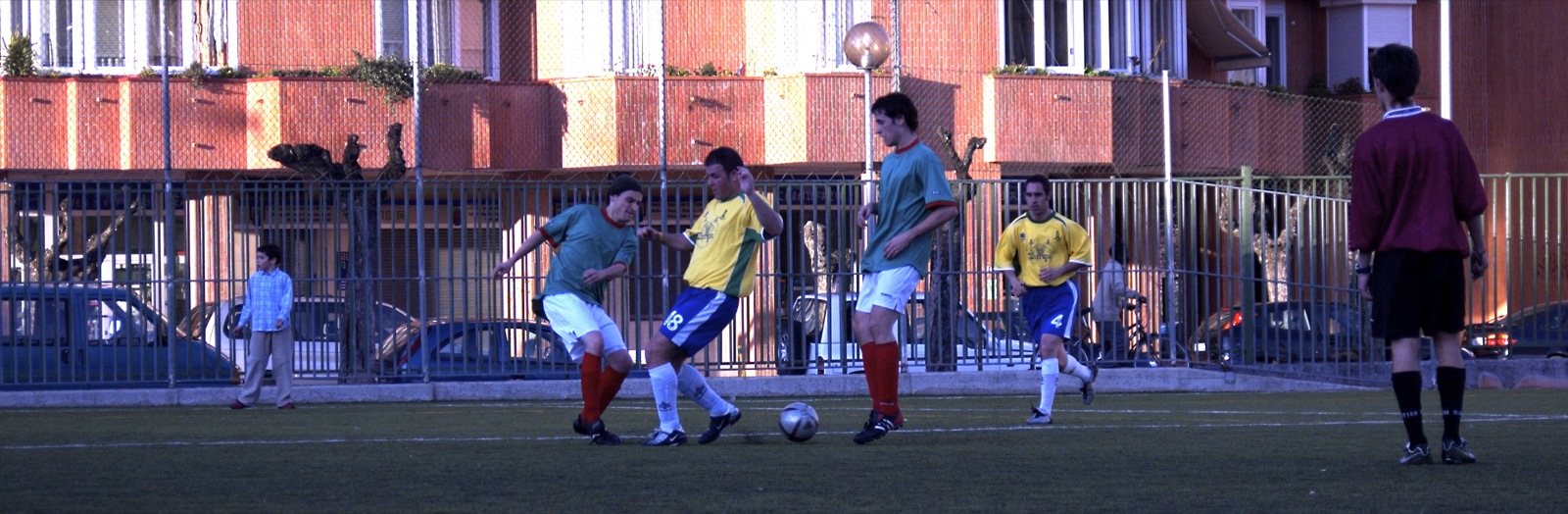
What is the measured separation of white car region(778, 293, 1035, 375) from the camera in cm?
1700

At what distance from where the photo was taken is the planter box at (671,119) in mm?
23656

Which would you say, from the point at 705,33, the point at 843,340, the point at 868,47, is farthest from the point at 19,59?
the point at 843,340

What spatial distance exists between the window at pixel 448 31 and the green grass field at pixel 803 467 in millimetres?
13014

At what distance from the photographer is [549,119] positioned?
958 inches

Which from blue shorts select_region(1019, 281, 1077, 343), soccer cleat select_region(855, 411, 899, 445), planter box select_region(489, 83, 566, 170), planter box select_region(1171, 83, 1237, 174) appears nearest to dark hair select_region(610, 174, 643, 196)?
soccer cleat select_region(855, 411, 899, 445)

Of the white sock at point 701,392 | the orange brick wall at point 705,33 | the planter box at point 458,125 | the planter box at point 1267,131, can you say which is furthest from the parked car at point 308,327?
the planter box at point 1267,131

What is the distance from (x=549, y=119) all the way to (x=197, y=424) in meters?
12.6

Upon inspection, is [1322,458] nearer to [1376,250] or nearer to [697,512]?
[1376,250]

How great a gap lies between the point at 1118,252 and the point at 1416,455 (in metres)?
9.86

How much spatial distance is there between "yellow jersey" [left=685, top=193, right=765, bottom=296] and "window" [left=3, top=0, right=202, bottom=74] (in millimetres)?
15998

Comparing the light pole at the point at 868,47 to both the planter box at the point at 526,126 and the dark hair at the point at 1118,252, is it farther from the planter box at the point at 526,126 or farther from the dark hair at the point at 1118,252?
the planter box at the point at 526,126

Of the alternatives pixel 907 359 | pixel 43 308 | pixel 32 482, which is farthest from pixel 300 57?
pixel 32 482

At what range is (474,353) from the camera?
16844mm

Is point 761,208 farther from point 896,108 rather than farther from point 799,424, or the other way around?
point 799,424
